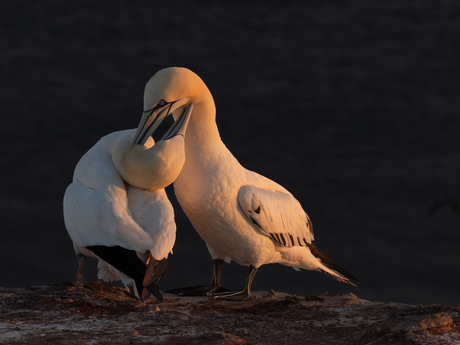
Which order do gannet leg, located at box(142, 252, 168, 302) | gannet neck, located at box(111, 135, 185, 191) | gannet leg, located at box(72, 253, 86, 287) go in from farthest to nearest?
gannet leg, located at box(72, 253, 86, 287) < gannet neck, located at box(111, 135, 185, 191) < gannet leg, located at box(142, 252, 168, 302)

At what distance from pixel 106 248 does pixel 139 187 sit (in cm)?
70

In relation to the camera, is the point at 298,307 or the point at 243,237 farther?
the point at 243,237

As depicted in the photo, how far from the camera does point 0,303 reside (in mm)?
5059

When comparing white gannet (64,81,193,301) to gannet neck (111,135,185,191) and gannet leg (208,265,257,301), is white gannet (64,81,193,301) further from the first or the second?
gannet leg (208,265,257,301)

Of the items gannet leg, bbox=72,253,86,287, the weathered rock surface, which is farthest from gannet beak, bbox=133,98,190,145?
the weathered rock surface

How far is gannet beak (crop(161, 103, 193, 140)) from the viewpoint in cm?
548

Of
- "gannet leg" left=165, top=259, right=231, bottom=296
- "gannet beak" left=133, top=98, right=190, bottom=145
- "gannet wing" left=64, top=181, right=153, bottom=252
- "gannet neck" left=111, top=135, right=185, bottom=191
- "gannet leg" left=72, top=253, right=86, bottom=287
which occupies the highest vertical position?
"gannet beak" left=133, top=98, right=190, bottom=145

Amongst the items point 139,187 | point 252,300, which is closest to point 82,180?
point 139,187

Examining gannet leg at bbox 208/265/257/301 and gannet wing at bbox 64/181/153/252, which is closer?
gannet wing at bbox 64/181/153/252

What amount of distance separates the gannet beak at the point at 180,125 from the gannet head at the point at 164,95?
10mm

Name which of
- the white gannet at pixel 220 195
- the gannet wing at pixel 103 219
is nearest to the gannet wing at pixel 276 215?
the white gannet at pixel 220 195

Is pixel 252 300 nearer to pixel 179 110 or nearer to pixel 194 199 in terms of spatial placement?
pixel 194 199

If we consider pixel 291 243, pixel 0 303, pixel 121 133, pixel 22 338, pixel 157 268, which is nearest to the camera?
pixel 22 338

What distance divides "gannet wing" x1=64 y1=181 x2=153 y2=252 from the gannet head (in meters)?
0.55
